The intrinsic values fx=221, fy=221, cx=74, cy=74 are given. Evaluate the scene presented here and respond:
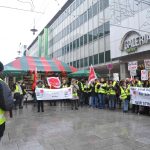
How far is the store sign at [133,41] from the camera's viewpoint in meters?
20.3

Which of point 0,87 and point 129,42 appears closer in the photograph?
point 0,87

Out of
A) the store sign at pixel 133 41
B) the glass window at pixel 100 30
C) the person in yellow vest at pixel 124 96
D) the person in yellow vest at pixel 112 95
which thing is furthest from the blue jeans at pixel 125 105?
the glass window at pixel 100 30

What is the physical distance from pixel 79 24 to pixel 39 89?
80.3ft

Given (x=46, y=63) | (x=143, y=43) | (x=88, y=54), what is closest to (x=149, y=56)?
(x=143, y=43)

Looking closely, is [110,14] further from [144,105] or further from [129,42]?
[144,105]

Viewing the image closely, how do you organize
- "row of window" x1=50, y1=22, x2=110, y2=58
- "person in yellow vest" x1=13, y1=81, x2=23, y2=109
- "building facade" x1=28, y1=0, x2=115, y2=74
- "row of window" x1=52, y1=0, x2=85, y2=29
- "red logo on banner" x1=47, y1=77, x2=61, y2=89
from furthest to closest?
"row of window" x1=52, y1=0, x2=85, y2=29 → "building facade" x1=28, y1=0, x2=115, y2=74 → "row of window" x1=50, y1=22, x2=110, y2=58 → "red logo on banner" x1=47, y1=77, x2=61, y2=89 → "person in yellow vest" x1=13, y1=81, x2=23, y2=109

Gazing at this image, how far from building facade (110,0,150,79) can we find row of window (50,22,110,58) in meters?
2.94

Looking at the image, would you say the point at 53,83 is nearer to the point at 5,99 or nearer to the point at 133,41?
the point at 133,41

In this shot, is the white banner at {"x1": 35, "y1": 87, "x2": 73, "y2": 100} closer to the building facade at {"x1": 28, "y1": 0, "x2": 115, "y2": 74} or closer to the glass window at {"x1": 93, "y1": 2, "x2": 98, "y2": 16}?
the building facade at {"x1": 28, "y1": 0, "x2": 115, "y2": 74}

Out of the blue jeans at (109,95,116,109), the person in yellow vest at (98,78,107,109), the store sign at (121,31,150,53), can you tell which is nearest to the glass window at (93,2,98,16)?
the store sign at (121,31,150,53)

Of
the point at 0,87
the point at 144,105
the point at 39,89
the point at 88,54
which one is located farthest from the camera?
the point at 88,54

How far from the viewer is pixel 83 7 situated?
34562mm

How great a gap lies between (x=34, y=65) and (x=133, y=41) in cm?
1000

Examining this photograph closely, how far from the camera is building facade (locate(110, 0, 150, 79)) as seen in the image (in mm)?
20547
